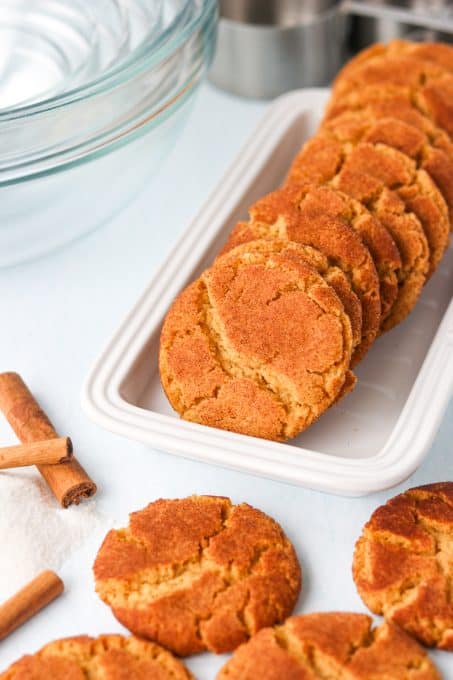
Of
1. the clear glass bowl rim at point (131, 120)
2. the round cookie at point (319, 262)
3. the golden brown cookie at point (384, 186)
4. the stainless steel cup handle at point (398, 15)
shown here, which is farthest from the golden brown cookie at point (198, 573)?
the stainless steel cup handle at point (398, 15)

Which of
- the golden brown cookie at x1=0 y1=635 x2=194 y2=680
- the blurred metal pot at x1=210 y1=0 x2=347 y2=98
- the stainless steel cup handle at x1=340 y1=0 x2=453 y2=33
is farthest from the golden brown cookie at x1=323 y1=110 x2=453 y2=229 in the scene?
the golden brown cookie at x1=0 y1=635 x2=194 y2=680

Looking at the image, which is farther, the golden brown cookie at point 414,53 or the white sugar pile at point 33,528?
the golden brown cookie at point 414,53

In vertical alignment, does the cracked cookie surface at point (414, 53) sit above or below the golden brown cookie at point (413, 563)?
above

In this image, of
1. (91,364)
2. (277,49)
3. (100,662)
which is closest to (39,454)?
(91,364)

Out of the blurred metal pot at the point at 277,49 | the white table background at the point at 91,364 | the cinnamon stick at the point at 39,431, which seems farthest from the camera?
the blurred metal pot at the point at 277,49

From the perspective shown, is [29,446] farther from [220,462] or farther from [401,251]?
[401,251]

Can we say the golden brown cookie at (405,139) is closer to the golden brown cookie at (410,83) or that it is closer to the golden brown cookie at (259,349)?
the golden brown cookie at (410,83)
